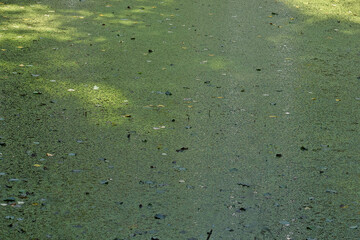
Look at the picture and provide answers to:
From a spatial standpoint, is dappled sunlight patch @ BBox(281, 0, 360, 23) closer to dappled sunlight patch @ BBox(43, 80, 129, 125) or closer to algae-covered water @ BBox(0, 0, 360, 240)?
algae-covered water @ BBox(0, 0, 360, 240)

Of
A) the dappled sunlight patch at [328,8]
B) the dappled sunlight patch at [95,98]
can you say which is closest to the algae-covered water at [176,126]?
the dappled sunlight patch at [95,98]

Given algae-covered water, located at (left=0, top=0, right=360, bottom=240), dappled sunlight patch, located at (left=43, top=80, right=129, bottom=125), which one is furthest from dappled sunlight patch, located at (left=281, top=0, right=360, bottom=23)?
dappled sunlight patch, located at (left=43, top=80, right=129, bottom=125)

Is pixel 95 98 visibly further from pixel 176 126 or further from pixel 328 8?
pixel 328 8

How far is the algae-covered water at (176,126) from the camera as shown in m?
2.46

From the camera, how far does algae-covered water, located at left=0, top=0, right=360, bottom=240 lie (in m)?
2.46

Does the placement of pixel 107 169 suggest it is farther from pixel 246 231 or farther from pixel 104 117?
pixel 246 231

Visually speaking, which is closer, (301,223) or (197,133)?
(301,223)

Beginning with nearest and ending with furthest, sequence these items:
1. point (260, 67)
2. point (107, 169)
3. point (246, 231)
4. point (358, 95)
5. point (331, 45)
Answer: point (246, 231) → point (107, 169) → point (358, 95) → point (260, 67) → point (331, 45)

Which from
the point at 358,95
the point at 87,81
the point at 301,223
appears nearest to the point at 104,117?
the point at 87,81

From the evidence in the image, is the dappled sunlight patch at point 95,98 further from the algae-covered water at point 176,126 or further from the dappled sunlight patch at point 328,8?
the dappled sunlight patch at point 328,8

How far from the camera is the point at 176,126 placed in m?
3.36

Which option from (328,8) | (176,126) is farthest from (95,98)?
(328,8)

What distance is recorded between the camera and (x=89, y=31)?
5.02 meters

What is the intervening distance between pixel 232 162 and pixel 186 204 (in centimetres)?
52
